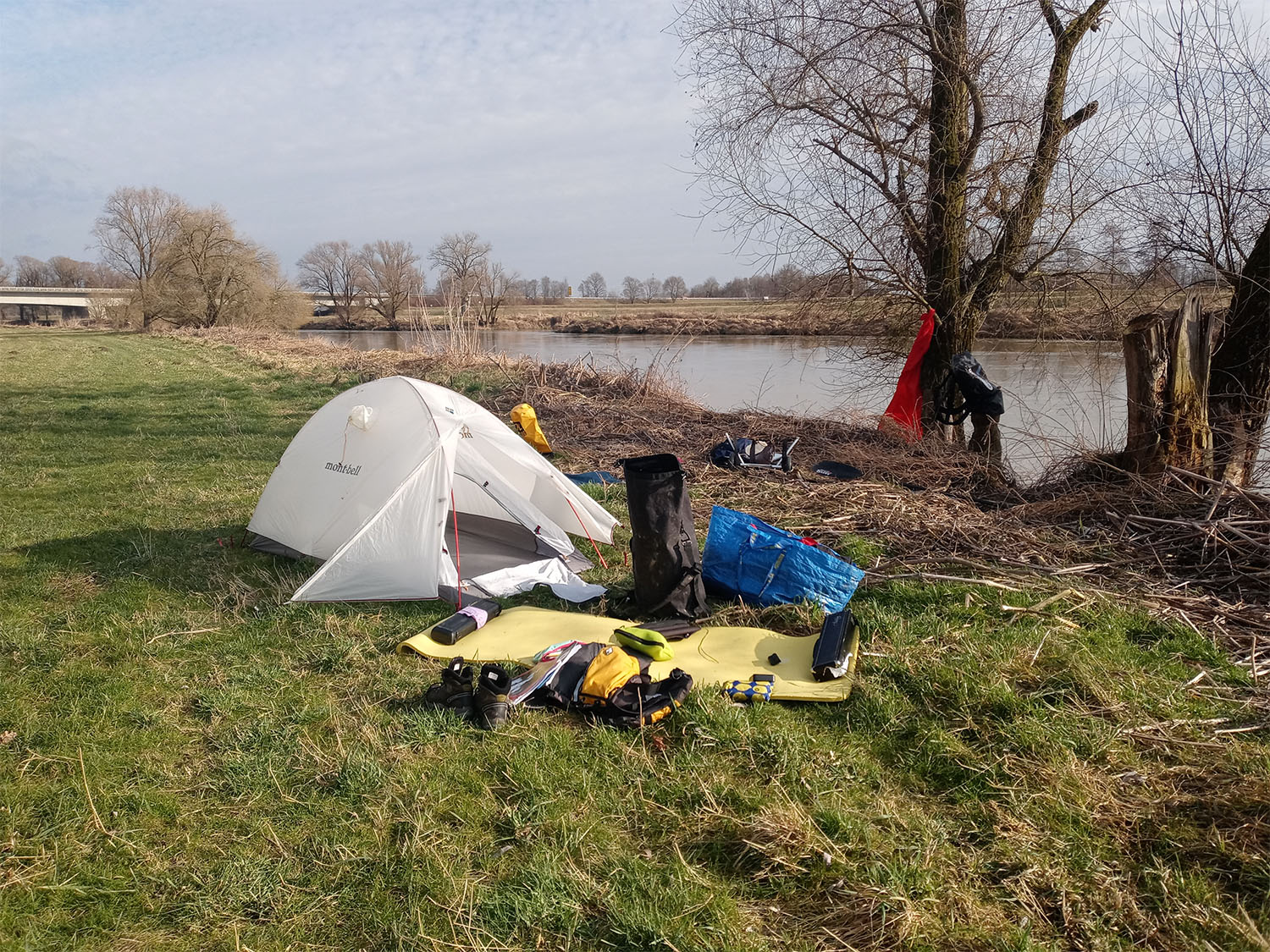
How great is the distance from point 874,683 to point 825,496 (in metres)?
3.02

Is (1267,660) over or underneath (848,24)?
underneath

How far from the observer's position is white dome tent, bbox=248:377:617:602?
15.4ft

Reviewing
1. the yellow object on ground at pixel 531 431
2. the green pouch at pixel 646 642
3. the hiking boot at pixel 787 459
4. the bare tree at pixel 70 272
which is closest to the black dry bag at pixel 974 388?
the hiking boot at pixel 787 459

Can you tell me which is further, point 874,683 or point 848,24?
point 848,24

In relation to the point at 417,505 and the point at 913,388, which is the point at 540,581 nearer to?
the point at 417,505

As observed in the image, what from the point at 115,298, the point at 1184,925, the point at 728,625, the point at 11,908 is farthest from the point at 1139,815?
the point at 115,298

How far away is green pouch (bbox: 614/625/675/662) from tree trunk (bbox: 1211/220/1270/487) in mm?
4393

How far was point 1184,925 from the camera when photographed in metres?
2.16

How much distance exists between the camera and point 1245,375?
5.72m

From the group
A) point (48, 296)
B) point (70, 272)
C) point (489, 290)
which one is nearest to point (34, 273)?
point (70, 272)

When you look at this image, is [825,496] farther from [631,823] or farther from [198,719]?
[198,719]

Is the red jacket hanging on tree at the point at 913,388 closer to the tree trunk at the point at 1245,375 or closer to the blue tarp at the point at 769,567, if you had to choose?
the tree trunk at the point at 1245,375

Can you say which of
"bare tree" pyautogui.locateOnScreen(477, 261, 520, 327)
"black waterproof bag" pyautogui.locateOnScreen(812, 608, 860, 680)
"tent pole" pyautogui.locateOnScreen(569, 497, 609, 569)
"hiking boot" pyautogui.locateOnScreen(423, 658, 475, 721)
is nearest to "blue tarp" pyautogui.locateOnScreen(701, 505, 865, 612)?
"black waterproof bag" pyautogui.locateOnScreen(812, 608, 860, 680)

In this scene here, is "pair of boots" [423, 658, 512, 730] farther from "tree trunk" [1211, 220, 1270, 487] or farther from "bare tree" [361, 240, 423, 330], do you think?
"bare tree" [361, 240, 423, 330]
